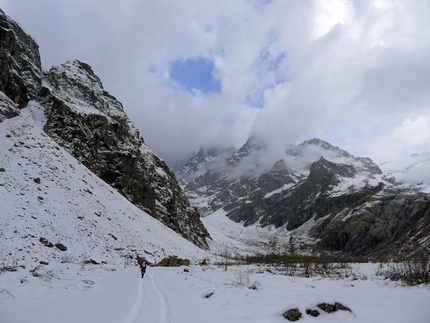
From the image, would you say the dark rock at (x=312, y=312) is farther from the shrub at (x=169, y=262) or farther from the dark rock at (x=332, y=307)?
the shrub at (x=169, y=262)

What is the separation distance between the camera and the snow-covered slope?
20422 millimetres

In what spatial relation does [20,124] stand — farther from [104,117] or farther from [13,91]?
[104,117]

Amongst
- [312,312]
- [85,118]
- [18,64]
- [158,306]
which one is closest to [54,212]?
[158,306]

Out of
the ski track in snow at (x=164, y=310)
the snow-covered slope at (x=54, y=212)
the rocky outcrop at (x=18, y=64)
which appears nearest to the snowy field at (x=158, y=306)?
the ski track in snow at (x=164, y=310)

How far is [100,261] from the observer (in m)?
25.0

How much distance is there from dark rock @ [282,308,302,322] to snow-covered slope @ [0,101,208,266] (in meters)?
15.3

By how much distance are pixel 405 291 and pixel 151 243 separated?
3348cm

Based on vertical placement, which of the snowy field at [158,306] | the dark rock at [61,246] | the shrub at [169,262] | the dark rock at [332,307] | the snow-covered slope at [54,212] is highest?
the snow-covered slope at [54,212]

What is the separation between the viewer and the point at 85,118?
222 ft

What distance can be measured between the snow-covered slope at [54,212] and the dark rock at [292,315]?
602 inches

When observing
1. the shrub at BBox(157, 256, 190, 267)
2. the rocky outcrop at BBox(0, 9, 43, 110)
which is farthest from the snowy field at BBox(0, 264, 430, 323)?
the rocky outcrop at BBox(0, 9, 43, 110)

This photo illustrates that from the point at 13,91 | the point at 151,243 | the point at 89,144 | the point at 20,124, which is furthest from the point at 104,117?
the point at 151,243

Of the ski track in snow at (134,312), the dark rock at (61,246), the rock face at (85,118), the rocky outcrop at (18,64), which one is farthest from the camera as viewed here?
the rock face at (85,118)

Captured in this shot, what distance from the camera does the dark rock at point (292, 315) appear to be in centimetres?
730
